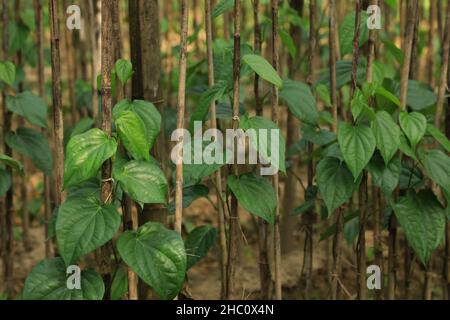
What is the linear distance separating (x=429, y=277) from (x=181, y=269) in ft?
2.36

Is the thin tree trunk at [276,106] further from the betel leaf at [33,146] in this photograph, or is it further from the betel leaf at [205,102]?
the betel leaf at [33,146]

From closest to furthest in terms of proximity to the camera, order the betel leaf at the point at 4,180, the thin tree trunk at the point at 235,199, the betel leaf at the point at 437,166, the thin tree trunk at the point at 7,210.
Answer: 1. the thin tree trunk at the point at 235,199
2. the betel leaf at the point at 437,166
3. the betel leaf at the point at 4,180
4. the thin tree trunk at the point at 7,210

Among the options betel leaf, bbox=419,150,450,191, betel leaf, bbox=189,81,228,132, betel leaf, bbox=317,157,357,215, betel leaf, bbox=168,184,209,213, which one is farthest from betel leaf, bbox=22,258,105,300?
betel leaf, bbox=419,150,450,191

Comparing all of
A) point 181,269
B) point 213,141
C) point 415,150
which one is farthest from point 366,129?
point 181,269

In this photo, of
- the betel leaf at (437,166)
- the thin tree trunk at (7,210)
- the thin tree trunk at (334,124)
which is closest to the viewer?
the betel leaf at (437,166)

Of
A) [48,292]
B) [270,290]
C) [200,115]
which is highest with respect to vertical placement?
[200,115]

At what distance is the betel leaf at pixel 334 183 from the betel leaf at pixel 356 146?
71mm

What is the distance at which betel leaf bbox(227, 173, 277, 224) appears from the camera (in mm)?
1322

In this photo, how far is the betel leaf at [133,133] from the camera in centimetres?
119

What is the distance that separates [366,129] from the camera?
1.34 metres

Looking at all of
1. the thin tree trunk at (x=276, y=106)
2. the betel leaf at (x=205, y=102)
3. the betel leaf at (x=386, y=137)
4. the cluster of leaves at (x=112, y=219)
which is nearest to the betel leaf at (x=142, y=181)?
the cluster of leaves at (x=112, y=219)

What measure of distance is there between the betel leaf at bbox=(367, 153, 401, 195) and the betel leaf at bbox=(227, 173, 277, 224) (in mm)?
200
